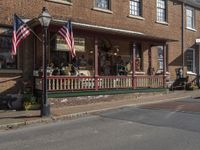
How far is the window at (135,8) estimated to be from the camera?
20859mm

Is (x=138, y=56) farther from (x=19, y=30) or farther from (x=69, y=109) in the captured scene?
(x=19, y=30)

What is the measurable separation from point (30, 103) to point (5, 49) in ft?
8.06

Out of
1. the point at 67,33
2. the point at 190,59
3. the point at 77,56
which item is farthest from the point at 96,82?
the point at 190,59

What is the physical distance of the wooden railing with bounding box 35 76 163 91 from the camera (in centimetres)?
1499

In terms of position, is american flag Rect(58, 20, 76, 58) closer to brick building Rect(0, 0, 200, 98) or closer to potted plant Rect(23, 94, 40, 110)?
brick building Rect(0, 0, 200, 98)

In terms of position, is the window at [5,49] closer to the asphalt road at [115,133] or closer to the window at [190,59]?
the asphalt road at [115,133]

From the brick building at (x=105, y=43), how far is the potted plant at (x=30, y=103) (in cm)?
57

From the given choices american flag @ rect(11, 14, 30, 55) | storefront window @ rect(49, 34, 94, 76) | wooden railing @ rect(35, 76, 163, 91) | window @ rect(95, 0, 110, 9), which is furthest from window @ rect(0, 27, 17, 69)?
window @ rect(95, 0, 110, 9)

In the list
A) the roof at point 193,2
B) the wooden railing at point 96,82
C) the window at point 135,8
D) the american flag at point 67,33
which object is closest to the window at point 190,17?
the roof at point 193,2

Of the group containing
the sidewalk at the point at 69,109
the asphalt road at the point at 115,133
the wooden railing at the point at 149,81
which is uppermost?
the wooden railing at the point at 149,81

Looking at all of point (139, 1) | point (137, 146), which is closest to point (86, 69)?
point (139, 1)

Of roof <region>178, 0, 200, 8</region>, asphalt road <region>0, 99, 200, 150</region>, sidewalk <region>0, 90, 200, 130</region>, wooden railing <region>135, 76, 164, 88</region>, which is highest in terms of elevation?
roof <region>178, 0, 200, 8</region>

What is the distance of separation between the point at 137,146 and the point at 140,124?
10.1ft

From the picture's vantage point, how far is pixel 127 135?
944 centimetres
